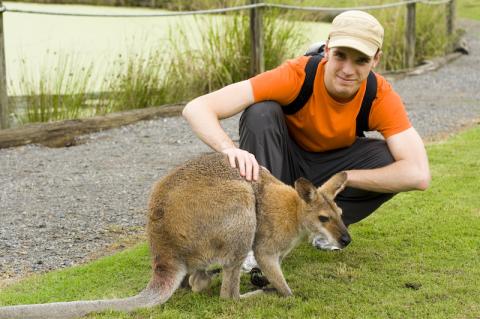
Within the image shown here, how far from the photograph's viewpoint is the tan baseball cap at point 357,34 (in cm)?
352

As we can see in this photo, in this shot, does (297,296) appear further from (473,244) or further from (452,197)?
(452,197)

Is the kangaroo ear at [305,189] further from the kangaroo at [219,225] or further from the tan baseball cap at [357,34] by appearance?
the tan baseball cap at [357,34]

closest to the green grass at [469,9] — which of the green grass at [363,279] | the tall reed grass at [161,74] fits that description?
the tall reed grass at [161,74]

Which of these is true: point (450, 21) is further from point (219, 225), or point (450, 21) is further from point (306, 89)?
point (219, 225)

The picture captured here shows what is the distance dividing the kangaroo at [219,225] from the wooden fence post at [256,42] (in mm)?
5290

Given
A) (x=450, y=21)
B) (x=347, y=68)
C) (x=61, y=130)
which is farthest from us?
(x=450, y=21)

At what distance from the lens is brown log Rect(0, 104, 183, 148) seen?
6.60 meters

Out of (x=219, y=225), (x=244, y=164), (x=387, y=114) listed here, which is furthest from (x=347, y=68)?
(x=219, y=225)

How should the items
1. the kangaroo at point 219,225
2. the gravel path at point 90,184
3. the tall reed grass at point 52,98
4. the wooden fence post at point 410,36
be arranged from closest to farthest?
the kangaroo at point 219,225
the gravel path at point 90,184
the tall reed grass at point 52,98
the wooden fence post at point 410,36

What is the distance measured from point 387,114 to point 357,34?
50cm

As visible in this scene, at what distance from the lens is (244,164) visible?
342 centimetres

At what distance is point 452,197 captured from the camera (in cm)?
516

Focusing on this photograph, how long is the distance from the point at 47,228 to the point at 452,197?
2.62 metres

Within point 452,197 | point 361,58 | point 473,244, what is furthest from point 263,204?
point 452,197
